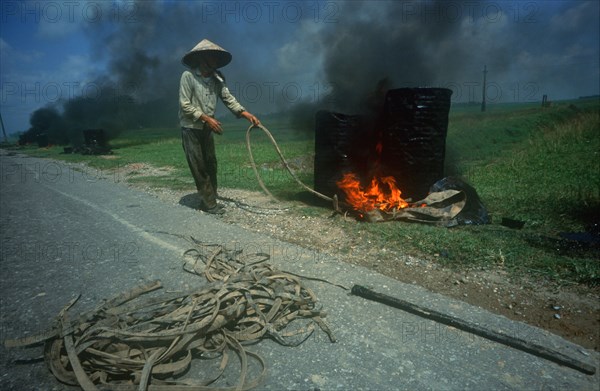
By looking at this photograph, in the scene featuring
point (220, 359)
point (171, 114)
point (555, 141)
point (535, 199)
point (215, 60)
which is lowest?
point (220, 359)

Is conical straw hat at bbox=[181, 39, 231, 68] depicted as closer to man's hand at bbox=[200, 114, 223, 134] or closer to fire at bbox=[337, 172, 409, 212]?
man's hand at bbox=[200, 114, 223, 134]

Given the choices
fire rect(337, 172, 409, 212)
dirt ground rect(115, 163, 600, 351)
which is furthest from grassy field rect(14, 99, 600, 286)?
fire rect(337, 172, 409, 212)

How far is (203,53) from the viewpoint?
5.68 meters

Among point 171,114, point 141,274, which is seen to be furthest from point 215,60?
point 171,114

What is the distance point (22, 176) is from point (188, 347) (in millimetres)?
12484

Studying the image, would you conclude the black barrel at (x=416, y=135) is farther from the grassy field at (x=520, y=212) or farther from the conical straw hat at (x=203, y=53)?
the conical straw hat at (x=203, y=53)

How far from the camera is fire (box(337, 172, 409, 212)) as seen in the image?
221 inches

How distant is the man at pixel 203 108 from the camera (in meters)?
5.62

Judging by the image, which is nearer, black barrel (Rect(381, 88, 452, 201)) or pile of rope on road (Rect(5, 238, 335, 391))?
pile of rope on road (Rect(5, 238, 335, 391))

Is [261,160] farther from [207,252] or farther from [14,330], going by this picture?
[14,330]

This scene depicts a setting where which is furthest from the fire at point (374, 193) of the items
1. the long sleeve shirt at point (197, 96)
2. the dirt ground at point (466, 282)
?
the long sleeve shirt at point (197, 96)

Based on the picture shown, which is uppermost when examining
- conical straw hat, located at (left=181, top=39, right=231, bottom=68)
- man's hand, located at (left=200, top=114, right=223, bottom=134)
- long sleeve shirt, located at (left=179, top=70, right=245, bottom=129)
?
conical straw hat, located at (left=181, top=39, right=231, bottom=68)

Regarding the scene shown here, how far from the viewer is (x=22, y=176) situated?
11234 mm

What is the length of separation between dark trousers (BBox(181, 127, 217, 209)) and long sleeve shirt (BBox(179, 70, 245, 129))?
155 mm
